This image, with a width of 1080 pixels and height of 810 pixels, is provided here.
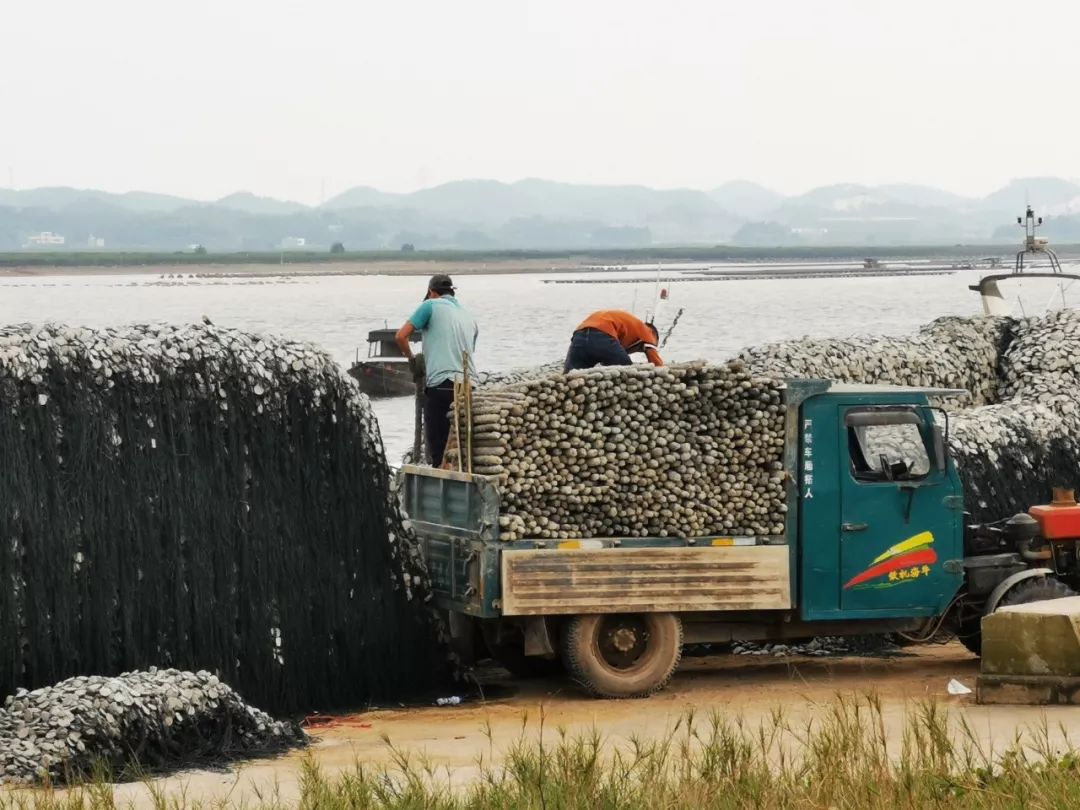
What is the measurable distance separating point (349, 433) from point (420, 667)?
189 cm

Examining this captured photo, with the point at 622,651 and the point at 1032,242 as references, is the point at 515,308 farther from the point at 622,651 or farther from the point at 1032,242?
the point at 622,651

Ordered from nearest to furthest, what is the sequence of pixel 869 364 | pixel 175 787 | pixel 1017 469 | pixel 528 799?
1. pixel 528 799
2. pixel 175 787
3. pixel 1017 469
4. pixel 869 364

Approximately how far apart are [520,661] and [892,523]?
10.5ft

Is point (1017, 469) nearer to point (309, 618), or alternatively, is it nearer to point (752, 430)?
point (752, 430)

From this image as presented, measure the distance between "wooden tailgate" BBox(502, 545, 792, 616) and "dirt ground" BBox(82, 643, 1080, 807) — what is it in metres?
0.69

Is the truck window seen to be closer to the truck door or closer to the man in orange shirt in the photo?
the truck door

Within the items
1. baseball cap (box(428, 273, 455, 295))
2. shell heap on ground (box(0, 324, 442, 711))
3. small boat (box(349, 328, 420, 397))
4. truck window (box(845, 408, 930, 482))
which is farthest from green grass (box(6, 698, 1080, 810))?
small boat (box(349, 328, 420, 397))

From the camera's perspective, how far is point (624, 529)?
1384 cm

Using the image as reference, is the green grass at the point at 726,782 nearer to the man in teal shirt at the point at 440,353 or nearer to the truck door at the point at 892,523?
the truck door at the point at 892,523

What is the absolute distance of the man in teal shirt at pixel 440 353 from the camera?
15273 millimetres

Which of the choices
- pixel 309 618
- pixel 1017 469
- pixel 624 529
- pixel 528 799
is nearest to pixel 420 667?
pixel 309 618

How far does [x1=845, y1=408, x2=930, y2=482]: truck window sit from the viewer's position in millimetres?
14008

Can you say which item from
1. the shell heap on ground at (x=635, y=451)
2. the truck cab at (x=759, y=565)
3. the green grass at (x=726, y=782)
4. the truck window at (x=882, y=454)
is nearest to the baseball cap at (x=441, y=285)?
the shell heap on ground at (x=635, y=451)

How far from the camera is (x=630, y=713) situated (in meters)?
13.3
